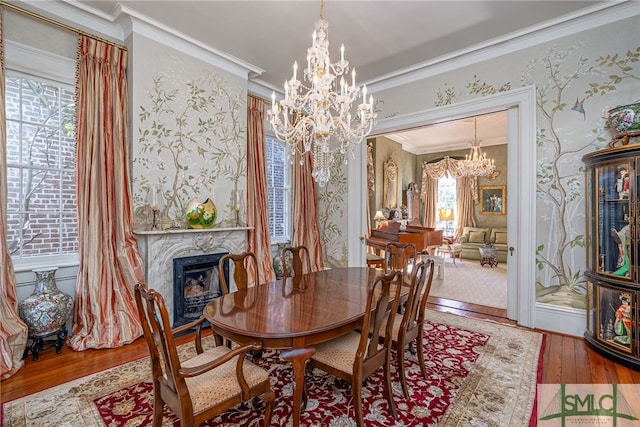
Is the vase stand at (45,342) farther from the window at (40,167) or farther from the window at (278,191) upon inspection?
the window at (278,191)

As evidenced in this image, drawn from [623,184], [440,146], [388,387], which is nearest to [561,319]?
[623,184]

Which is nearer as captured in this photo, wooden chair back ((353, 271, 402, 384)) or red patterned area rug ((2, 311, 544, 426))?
wooden chair back ((353, 271, 402, 384))

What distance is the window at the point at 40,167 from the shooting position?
2.67m

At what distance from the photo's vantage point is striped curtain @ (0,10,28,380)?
2316mm

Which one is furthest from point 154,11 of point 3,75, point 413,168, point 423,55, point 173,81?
point 413,168

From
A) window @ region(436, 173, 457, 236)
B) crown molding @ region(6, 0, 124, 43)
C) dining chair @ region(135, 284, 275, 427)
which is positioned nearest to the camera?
dining chair @ region(135, 284, 275, 427)

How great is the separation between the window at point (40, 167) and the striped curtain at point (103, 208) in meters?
0.33

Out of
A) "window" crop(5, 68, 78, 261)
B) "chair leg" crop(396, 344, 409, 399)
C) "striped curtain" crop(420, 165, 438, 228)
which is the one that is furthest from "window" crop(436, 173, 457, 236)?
"window" crop(5, 68, 78, 261)

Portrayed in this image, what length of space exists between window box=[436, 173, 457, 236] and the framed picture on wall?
81cm

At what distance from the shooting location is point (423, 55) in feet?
11.8

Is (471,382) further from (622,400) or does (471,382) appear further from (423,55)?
(423,55)

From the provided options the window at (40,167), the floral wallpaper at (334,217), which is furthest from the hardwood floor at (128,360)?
the floral wallpaper at (334,217)

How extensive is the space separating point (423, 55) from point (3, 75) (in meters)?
4.14

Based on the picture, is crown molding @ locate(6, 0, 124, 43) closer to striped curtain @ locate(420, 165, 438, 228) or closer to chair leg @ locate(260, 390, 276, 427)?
chair leg @ locate(260, 390, 276, 427)
